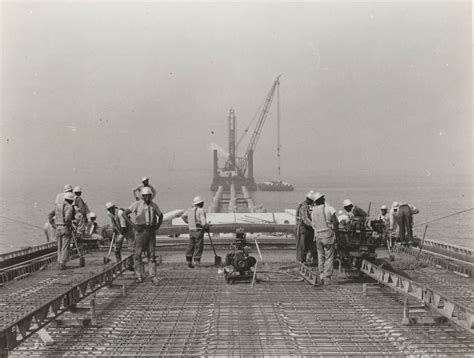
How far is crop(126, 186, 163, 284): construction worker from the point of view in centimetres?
948

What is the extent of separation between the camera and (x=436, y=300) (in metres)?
6.33

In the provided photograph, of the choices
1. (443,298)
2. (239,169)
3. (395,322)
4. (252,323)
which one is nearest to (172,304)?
(252,323)

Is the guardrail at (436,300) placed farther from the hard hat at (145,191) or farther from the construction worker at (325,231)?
the hard hat at (145,191)

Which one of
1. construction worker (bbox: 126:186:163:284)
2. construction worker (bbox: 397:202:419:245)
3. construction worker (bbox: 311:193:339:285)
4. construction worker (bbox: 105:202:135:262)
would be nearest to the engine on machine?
construction worker (bbox: 311:193:339:285)

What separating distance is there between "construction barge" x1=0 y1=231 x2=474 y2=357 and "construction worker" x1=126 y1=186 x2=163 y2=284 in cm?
32

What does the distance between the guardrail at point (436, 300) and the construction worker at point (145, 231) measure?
13.1 ft

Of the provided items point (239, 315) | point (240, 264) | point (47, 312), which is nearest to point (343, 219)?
point (240, 264)

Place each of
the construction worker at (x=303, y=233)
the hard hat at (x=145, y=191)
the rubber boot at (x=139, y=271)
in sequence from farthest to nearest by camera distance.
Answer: the construction worker at (x=303, y=233) < the hard hat at (x=145, y=191) < the rubber boot at (x=139, y=271)

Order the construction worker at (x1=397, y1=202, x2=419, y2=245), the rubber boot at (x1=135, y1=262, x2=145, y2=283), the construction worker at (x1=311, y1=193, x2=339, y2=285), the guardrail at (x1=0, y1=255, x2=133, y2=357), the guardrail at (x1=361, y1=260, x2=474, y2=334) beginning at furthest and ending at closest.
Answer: the construction worker at (x1=397, y1=202, x2=419, y2=245) → the rubber boot at (x1=135, y1=262, x2=145, y2=283) → the construction worker at (x1=311, y1=193, x2=339, y2=285) → the guardrail at (x1=361, y1=260, x2=474, y2=334) → the guardrail at (x1=0, y1=255, x2=133, y2=357)

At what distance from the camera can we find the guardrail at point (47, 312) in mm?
4845

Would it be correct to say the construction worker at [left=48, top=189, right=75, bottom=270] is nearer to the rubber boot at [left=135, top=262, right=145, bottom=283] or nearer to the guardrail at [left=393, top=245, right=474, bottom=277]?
the rubber boot at [left=135, top=262, right=145, bottom=283]

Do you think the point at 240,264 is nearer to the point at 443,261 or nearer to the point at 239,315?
the point at 239,315

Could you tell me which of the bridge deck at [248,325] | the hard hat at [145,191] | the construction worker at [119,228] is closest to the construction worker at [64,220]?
the construction worker at [119,228]

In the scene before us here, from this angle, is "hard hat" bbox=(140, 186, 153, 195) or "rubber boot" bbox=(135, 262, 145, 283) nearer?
"rubber boot" bbox=(135, 262, 145, 283)
